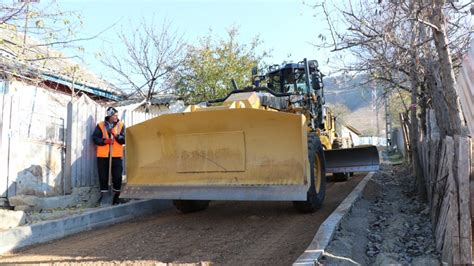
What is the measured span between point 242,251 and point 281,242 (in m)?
0.61

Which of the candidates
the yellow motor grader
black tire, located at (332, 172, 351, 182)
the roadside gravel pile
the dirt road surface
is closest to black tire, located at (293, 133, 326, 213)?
the yellow motor grader

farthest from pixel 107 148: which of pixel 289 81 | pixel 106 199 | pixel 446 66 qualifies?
pixel 446 66

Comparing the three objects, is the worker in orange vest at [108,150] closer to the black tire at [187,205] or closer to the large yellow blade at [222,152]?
the large yellow blade at [222,152]

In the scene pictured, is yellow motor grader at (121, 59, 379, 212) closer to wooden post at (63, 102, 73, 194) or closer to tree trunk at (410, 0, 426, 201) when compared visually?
wooden post at (63, 102, 73, 194)

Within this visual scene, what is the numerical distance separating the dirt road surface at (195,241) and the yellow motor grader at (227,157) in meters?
0.45

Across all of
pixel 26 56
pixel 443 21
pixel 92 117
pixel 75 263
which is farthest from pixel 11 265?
pixel 443 21

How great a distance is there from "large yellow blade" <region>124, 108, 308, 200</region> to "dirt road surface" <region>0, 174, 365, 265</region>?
1.68 feet

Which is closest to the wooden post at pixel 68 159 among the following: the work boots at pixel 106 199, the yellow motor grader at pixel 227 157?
the work boots at pixel 106 199

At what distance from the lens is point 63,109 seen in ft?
26.6

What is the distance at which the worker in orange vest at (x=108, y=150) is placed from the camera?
8203 mm

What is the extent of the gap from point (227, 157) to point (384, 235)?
250 cm

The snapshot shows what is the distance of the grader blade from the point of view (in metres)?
10.0

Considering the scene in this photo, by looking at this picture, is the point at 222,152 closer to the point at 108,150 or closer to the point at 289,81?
the point at 108,150

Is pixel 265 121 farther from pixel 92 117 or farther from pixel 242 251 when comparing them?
pixel 92 117
